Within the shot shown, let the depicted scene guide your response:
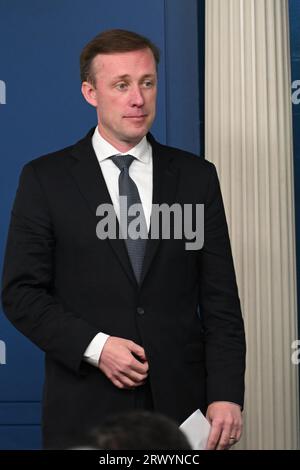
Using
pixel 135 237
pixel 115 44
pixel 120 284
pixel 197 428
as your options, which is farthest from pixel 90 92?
pixel 197 428

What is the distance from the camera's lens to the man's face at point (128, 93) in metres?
2.29

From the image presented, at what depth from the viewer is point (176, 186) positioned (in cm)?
235

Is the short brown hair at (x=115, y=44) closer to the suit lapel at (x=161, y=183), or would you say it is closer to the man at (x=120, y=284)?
the man at (x=120, y=284)

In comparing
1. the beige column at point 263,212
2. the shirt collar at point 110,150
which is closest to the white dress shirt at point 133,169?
the shirt collar at point 110,150

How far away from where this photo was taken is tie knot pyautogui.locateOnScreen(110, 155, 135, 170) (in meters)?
2.34

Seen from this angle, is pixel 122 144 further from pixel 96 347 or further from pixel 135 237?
pixel 96 347

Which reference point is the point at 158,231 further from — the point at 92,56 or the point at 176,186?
the point at 92,56

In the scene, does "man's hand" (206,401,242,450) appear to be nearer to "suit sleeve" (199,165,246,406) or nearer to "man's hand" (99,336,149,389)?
"suit sleeve" (199,165,246,406)

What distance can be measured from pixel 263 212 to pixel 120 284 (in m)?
1.22

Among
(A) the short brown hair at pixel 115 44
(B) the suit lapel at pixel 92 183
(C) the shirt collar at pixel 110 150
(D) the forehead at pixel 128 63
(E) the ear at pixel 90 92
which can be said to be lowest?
(B) the suit lapel at pixel 92 183

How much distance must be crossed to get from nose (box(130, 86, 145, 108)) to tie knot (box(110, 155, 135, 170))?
0.48 ft

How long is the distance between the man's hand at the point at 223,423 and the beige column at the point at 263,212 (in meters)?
1.09

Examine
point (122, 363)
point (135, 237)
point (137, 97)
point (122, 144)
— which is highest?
point (137, 97)

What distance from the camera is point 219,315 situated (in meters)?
2.30
